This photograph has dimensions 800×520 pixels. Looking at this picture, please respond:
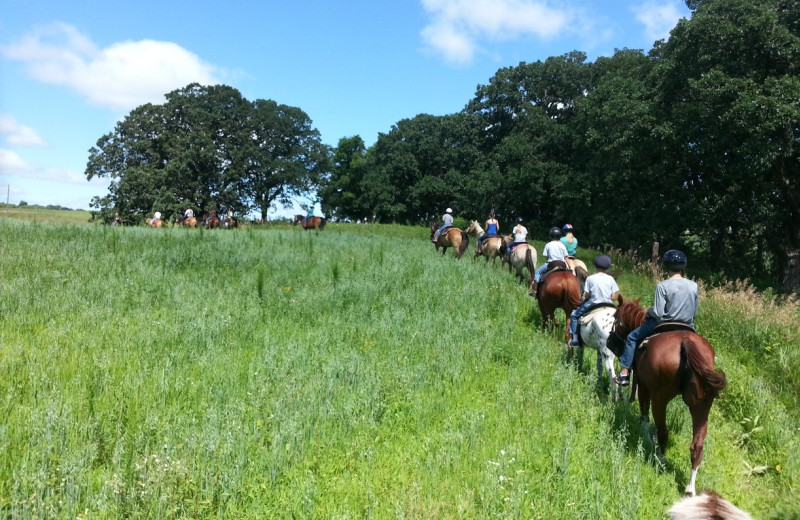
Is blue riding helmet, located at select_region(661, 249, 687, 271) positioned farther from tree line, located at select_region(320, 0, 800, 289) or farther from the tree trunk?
the tree trunk

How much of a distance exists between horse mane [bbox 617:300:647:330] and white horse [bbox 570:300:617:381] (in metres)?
0.56

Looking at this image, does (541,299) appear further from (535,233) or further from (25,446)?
(535,233)

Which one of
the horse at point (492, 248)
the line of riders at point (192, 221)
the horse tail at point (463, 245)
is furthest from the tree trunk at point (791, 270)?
the line of riders at point (192, 221)

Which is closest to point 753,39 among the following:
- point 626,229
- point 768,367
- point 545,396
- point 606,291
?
point 626,229

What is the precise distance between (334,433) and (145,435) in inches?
74.2

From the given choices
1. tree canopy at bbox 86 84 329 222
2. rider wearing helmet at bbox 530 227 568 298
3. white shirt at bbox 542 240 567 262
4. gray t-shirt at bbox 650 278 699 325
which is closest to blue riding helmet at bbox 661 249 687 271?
gray t-shirt at bbox 650 278 699 325

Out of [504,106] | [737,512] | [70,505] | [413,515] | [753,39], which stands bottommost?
[413,515]

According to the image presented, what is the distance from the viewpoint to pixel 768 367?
9.26 m

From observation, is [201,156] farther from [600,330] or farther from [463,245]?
[600,330]

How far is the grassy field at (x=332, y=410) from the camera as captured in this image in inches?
165

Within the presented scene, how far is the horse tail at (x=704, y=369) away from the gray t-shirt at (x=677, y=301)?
19.1 inches

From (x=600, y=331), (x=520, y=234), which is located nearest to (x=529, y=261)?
(x=520, y=234)

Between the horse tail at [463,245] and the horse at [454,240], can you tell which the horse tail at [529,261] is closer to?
the horse at [454,240]

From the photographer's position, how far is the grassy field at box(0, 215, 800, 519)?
4199mm
